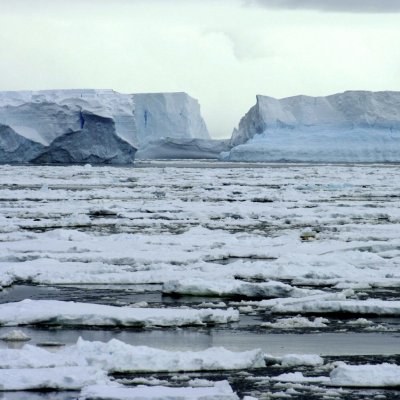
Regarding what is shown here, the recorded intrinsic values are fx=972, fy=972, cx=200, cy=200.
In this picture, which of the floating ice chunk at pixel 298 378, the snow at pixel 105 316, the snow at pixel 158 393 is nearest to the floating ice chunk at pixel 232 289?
the snow at pixel 105 316

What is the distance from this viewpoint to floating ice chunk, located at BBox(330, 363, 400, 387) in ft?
13.5

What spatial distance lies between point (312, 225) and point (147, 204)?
15.4 feet

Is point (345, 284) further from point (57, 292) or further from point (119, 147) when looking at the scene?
point (119, 147)

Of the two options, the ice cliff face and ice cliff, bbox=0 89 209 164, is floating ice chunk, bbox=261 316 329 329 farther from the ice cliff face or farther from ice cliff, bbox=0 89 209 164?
the ice cliff face

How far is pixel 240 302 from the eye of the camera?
6383 millimetres

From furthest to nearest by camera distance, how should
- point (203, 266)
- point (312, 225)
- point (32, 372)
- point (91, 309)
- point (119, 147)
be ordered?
point (119, 147), point (312, 225), point (203, 266), point (91, 309), point (32, 372)

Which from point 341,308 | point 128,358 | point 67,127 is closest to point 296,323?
point 341,308

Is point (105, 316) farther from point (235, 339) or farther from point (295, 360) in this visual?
point (295, 360)

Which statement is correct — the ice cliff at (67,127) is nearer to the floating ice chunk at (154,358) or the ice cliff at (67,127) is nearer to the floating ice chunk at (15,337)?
the floating ice chunk at (15,337)

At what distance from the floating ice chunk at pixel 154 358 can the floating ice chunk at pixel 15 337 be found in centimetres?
44

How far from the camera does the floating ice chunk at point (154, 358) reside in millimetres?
4379

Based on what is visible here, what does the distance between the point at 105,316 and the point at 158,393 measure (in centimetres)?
174

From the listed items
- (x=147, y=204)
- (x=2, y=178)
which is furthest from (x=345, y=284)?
(x=2, y=178)

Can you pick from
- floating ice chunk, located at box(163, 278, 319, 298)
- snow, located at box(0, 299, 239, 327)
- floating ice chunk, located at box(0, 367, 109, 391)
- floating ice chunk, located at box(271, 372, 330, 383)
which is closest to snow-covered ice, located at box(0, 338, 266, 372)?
floating ice chunk, located at box(0, 367, 109, 391)
